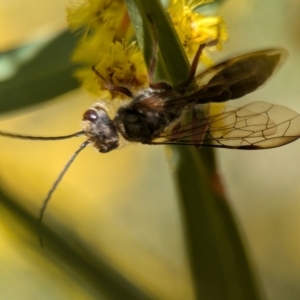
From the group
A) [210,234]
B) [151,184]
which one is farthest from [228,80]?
[151,184]

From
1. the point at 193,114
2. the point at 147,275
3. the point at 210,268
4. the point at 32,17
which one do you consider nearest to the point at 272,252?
the point at 147,275

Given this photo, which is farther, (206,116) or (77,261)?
(77,261)

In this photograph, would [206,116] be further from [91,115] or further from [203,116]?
[91,115]

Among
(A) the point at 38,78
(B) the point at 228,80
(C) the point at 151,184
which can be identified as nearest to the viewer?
(B) the point at 228,80

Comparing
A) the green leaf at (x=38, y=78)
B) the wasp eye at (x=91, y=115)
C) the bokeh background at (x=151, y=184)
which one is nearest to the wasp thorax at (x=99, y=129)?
the wasp eye at (x=91, y=115)

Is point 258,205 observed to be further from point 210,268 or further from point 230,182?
point 210,268

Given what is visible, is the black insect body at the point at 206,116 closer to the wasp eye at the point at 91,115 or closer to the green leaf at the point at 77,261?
the wasp eye at the point at 91,115

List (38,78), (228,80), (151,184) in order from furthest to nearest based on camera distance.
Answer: (151,184) < (38,78) < (228,80)
